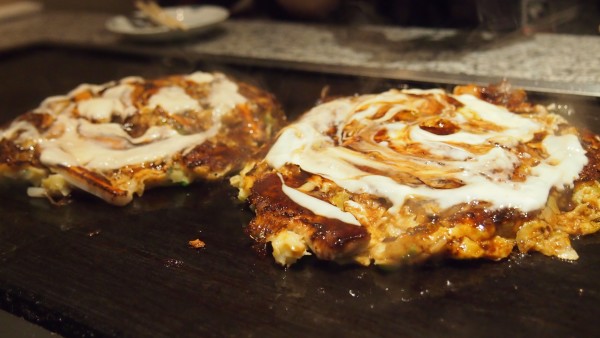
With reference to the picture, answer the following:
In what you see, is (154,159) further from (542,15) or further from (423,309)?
(542,15)

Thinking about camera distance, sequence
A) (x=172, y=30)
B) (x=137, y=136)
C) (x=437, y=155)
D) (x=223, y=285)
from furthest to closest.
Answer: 1. (x=172, y=30)
2. (x=137, y=136)
3. (x=437, y=155)
4. (x=223, y=285)

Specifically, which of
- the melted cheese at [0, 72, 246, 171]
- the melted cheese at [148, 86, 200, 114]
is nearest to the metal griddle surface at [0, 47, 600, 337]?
the melted cheese at [0, 72, 246, 171]

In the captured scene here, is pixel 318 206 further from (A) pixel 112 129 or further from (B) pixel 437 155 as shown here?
(A) pixel 112 129

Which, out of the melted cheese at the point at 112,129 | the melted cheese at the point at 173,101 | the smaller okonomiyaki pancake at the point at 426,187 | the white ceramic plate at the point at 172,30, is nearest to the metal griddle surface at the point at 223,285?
the smaller okonomiyaki pancake at the point at 426,187

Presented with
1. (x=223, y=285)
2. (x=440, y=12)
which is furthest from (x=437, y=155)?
(x=440, y=12)

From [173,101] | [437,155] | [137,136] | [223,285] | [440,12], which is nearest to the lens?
[223,285]

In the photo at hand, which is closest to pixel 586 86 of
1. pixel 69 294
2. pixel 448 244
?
pixel 448 244

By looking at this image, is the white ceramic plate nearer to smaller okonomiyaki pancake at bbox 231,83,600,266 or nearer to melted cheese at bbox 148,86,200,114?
melted cheese at bbox 148,86,200,114
